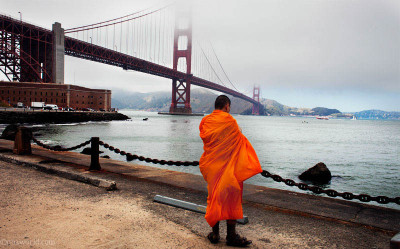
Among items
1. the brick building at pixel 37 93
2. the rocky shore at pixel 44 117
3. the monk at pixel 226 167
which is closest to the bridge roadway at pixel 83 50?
the brick building at pixel 37 93

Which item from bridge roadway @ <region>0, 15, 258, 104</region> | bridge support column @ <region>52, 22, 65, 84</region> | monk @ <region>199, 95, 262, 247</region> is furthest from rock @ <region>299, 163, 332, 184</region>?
bridge support column @ <region>52, 22, 65, 84</region>

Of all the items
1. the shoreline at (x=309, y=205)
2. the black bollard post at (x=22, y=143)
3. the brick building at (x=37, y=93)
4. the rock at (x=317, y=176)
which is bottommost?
the rock at (x=317, y=176)

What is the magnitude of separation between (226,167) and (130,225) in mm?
1277

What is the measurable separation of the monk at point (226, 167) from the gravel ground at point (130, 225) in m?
0.34

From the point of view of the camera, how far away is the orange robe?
100 inches

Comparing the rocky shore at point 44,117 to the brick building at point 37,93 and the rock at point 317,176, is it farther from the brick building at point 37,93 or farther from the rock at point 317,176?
the rock at point 317,176

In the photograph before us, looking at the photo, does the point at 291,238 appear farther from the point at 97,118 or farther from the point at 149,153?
the point at 97,118

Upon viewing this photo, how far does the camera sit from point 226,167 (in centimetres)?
258

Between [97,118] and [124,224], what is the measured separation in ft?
182

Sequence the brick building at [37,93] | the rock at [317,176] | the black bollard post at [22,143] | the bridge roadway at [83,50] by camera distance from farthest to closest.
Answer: the brick building at [37,93]
the bridge roadway at [83,50]
the rock at [317,176]
the black bollard post at [22,143]

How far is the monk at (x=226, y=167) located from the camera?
2547mm

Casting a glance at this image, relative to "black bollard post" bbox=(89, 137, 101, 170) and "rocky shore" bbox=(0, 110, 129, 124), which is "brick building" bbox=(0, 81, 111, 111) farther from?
"black bollard post" bbox=(89, 137, 101, 170)

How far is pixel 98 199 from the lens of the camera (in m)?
3.99

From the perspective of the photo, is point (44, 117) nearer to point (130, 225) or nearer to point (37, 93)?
point (37, 93)
